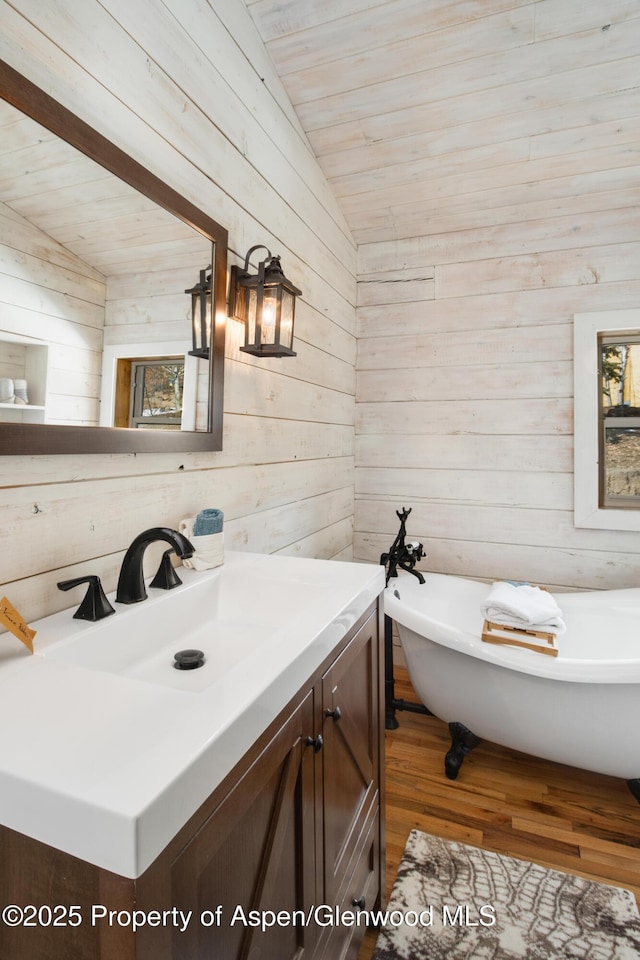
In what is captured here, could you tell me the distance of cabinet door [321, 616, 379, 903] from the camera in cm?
96

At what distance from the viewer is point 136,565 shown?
1.01 meters

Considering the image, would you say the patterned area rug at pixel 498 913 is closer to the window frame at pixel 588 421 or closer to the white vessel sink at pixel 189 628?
the white vessel sink at pixel 189 628

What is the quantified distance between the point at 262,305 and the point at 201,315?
26cm

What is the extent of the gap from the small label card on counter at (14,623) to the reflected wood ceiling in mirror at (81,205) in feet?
2.16

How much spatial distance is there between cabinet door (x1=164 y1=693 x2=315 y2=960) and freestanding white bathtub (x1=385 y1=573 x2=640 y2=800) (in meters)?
1.05

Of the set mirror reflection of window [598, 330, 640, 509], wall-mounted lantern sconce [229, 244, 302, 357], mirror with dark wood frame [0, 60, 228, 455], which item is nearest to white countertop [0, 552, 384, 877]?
mirror with dark wood frame [0, 60, 228, 455]

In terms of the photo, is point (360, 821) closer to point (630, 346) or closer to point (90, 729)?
point (90, 729)

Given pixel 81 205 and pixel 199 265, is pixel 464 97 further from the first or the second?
pixel 81 205

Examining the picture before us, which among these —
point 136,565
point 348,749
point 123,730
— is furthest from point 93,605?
point 348,749

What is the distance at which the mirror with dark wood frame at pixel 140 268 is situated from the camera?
0.85 meters

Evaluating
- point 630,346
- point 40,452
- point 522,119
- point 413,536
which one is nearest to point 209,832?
point 40,452

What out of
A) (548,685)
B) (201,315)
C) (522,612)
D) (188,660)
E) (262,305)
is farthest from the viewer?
(522,612)

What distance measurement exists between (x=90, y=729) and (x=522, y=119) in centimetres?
247

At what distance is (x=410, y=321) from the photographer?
2.73 meters
